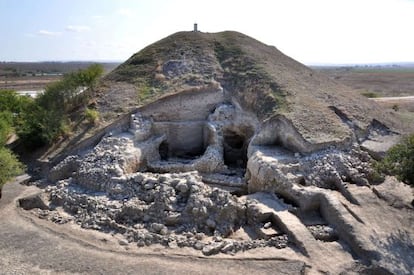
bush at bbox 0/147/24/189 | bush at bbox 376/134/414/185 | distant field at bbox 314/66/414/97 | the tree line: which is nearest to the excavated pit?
the tree line

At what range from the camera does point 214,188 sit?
14.0 metres

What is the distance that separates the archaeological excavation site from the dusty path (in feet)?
1.26

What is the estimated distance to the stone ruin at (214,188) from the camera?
39.7ft

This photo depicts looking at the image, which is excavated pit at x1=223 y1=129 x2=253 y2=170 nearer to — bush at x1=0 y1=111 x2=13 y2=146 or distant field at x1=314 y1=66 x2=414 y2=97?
bush at x1=0 y1=111 x2=13 y2=146

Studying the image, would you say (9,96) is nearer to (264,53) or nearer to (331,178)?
(264,53)

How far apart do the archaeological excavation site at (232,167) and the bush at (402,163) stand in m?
1.25

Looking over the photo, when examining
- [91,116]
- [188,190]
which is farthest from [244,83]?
[188,190]

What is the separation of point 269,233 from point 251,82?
10.5m

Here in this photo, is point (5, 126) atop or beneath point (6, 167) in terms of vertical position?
atop

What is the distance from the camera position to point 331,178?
14.8 meters

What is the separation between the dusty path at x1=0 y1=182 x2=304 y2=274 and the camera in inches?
406

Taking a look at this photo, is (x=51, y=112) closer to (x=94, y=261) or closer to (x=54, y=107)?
(x=54, y=107)

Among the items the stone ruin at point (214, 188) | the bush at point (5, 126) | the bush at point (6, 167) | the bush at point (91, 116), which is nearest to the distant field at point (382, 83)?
the stone ruin at point (214, 188)

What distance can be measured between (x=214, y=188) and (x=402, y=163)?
20.6 feet
